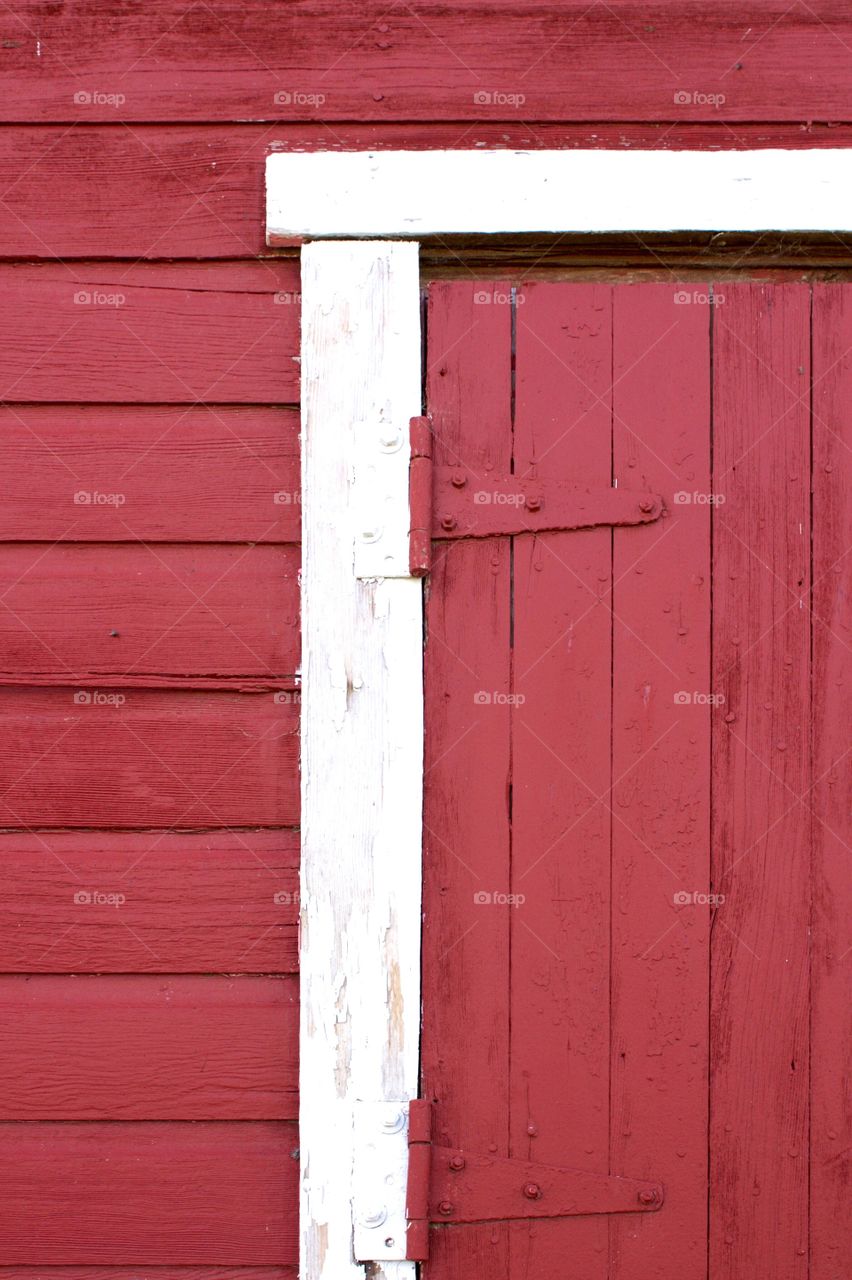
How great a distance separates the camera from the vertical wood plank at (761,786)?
1.40m

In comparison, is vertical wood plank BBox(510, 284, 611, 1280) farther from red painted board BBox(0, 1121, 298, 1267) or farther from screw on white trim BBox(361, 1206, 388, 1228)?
red painted board BBox(0, 1121, 298, 1267)

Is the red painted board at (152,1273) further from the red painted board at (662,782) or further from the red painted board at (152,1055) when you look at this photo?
the red painted board at (662,782)

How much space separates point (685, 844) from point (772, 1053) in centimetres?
34

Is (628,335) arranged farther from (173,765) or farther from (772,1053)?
(772,1053)

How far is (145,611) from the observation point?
144cm

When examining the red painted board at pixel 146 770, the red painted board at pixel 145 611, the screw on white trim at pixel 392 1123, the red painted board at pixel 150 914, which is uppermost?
the red painted board at pixel 145 611

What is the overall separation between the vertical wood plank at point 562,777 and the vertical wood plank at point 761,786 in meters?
0.18

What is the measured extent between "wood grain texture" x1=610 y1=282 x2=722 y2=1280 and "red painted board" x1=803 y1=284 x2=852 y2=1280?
0.17 metres

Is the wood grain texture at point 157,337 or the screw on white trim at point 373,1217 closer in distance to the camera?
the screw on white trim at point 373,1217

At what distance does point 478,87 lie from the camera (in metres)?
1.46

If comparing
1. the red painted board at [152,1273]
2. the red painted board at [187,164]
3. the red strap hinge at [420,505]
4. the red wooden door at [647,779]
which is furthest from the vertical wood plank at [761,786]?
the red painted board at [152,1273]

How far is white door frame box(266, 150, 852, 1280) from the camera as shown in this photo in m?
1.39

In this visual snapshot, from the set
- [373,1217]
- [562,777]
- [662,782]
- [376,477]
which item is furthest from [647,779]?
[373,1217]

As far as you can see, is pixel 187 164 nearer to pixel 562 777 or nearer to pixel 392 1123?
pixel 562 777
